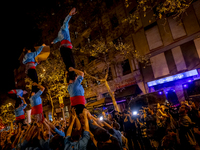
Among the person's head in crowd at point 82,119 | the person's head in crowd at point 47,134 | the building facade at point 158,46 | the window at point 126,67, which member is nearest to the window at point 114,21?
the building facade at point 158,46

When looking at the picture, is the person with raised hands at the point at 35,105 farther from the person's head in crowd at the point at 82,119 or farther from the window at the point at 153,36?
the window at the point at 153,36

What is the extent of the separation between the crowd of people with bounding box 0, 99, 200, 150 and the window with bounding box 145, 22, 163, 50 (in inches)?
349

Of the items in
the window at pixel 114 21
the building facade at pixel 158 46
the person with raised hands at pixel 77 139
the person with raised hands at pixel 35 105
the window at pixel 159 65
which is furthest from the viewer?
the window at pixel 114 21

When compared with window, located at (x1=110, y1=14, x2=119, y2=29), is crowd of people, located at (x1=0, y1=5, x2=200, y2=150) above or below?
below

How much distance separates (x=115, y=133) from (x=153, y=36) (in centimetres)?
1348

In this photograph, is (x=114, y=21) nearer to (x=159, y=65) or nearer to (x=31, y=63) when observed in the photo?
(x=159, y=65)

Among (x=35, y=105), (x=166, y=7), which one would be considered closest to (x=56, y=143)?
(x=35, y=105)

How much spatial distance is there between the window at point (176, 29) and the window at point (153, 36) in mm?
1342

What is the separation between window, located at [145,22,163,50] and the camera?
13906 millimetres

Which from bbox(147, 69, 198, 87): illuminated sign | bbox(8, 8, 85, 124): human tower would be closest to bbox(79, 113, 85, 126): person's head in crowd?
bbox(8, 8, 85, 124): human tower

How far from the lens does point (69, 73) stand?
3.14 m

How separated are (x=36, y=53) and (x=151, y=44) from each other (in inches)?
484

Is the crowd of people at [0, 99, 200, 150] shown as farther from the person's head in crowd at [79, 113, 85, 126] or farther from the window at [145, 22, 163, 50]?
the window at [145, 22, 163, 50]

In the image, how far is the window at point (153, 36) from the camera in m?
13.9
